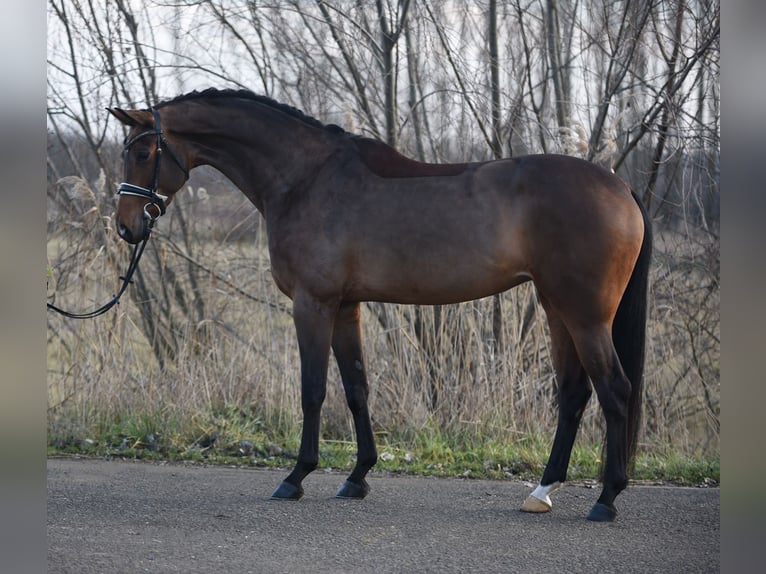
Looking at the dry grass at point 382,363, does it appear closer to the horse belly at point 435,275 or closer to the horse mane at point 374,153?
the horse belly at point 435,275

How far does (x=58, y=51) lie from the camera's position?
25.1ft

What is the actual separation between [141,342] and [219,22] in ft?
9.65

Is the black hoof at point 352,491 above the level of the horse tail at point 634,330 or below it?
below

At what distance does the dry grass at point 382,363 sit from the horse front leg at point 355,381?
1302mm

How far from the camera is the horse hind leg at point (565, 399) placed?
4.54 metres

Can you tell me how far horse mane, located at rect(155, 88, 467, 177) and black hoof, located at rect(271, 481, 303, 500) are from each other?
185 centimetres

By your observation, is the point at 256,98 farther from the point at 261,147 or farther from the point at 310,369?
the point at 310,369

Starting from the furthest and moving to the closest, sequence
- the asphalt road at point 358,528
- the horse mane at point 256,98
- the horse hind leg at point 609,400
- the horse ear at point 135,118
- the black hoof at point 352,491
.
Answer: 1. the horse mane at point 256,98
2. the black hoof at point 352,491
3. the horse ear at point 135,118
4. the horse hind leg at point 609,400
5. the asphalt road at point 358,528

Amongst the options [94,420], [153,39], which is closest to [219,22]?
[153,39]

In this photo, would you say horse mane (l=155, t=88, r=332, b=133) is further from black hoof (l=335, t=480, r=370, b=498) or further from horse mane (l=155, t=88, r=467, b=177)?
black hoof (l=335, t=480, r=370, b=498)

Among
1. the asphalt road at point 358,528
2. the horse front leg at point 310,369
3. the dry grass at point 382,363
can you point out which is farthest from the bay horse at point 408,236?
the dry grass at point 382,363

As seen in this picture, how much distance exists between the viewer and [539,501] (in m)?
4.48

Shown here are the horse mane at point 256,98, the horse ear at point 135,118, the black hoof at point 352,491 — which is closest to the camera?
the horse ear at point 135,118

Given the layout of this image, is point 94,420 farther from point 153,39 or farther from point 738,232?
point 738,232
